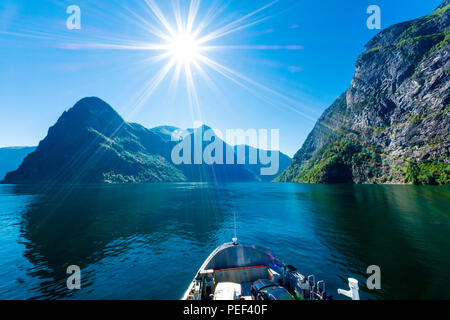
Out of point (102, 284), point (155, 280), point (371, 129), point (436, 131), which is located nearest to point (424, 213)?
point (155, 280)

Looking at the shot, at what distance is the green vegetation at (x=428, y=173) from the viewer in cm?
11650

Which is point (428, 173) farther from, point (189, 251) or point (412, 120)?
point (189, 251)

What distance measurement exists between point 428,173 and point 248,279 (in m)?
173

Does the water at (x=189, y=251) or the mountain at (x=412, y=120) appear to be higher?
the mountain at (x=412, y=120)

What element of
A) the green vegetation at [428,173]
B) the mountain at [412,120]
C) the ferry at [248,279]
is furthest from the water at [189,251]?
the mountain at [412,120]

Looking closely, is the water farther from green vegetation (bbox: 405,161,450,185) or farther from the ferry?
green vegetation (bbox: 405,161,450,185)

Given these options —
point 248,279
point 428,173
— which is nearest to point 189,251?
point 248,279

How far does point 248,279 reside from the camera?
590 inches

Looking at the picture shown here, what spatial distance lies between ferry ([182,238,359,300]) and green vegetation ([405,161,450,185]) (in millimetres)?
167089

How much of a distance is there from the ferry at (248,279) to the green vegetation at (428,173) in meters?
167

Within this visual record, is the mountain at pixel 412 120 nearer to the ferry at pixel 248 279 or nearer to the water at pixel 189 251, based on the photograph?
the water at pixel 189 251

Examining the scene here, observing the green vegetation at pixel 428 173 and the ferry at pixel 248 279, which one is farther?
the green vegetation at pixel 428 173

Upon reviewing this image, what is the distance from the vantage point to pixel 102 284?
18.3m
